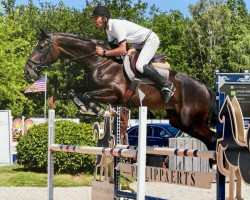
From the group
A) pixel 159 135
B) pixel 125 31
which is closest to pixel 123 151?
pixel 125 31

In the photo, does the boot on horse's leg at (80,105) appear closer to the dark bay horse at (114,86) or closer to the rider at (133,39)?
the dark bay horse at (114,86)

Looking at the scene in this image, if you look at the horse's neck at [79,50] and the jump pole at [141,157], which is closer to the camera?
the jump pole at [141,157]

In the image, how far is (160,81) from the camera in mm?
5871

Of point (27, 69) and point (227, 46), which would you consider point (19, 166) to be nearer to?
point (27, 69)

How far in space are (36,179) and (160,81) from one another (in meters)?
5.88

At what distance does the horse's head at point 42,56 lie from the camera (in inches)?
240

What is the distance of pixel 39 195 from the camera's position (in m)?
9.40

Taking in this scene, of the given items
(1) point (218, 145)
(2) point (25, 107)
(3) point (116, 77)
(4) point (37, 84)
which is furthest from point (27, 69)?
(2) point (25, 107)

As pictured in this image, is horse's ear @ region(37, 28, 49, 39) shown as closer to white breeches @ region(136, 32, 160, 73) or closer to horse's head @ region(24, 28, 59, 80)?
horse's head @ region(24, 28, 59, 80)

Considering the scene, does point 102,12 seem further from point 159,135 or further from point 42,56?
point 159,135

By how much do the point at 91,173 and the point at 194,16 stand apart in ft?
131

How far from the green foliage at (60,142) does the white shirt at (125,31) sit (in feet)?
18.3

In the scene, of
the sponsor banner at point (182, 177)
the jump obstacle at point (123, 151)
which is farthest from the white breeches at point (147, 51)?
the sponsor banner at point (182, 177)

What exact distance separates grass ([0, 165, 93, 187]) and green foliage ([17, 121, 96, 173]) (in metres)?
0.18
